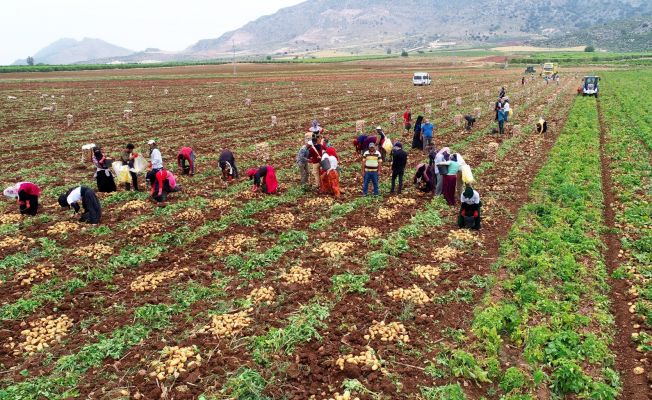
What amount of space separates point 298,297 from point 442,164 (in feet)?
24.2

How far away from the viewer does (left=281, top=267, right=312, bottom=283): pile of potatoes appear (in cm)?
967

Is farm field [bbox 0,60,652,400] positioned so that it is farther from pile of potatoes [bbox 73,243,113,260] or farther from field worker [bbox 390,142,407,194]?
field worker [bbox 390,142,407,194]

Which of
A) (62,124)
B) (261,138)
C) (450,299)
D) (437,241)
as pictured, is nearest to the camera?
(450,299)

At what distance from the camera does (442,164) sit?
1409cm

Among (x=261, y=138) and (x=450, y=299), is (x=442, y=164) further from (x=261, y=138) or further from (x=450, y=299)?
(x=261, y=138)

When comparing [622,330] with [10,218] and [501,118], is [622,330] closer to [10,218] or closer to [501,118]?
[10,218]

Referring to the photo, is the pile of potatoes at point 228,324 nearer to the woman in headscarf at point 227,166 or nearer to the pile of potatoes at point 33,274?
the pile of potatoes at point 33,274

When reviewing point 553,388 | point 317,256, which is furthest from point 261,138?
point 553,388

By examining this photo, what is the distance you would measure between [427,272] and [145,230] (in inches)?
308

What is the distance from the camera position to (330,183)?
15148 millimetres

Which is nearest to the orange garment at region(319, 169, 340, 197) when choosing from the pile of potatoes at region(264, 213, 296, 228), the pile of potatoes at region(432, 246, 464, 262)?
the pile of potatoes at region(264, 213, 296, 228)

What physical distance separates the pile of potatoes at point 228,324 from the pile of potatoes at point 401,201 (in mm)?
7361

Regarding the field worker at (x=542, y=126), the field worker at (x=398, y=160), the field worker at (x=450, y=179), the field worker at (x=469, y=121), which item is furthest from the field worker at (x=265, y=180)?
the field worker at (x=542, y=126)

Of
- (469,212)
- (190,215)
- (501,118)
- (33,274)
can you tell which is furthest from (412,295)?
(501,118)
